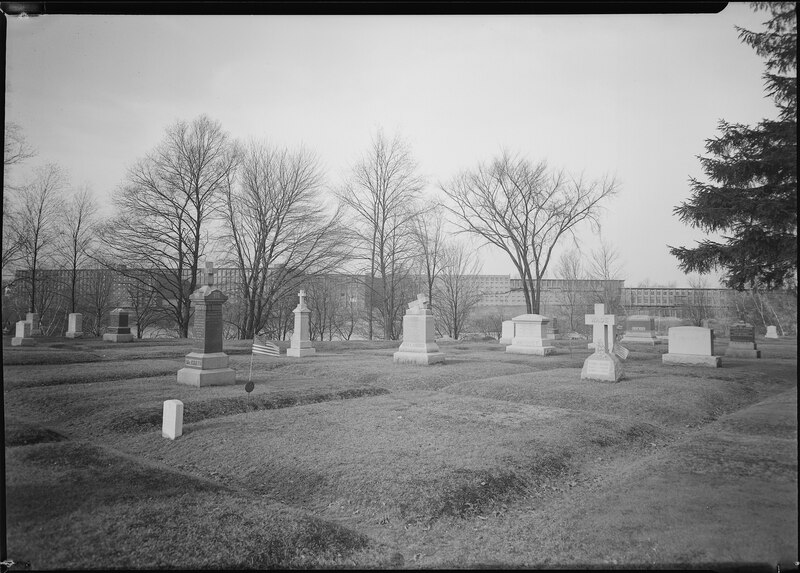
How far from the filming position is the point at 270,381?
7.81m

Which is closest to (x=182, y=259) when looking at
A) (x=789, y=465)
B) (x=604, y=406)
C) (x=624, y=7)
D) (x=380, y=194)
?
(x=380, y=194)

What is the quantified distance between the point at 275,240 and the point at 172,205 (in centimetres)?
382

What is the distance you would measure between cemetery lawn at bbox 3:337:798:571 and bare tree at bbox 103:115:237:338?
3.41 meters

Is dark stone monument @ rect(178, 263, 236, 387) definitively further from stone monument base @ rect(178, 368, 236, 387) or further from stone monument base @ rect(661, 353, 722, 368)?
stone monument base @ rect(661, 353, 722, 368)

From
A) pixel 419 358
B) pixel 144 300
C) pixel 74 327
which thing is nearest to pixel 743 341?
pixel 419 358

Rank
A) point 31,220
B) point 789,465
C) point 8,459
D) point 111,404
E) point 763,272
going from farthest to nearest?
1. point 111,404
2. point 31,220
3. point 763,272
4. point 8,459
5. point 789,465

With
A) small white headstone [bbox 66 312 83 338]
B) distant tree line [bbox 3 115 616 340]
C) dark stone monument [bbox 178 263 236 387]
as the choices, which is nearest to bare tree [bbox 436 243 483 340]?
distant tree line [bbox 3 115 616 340]

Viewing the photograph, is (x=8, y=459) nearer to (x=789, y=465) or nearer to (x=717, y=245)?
(x=789, y=465)

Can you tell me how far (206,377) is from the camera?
7348 millimetres

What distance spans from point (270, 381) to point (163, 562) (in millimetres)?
5306

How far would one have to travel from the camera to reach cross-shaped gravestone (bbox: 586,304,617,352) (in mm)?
8852

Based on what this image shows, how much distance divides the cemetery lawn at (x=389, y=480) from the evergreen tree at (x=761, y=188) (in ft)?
2.69

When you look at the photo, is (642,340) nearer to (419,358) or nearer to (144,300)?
(419,358)

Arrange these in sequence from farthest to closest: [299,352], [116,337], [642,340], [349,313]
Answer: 1. [642,340]
2. [349,313]
3. [116,337]
4. [299,352]
